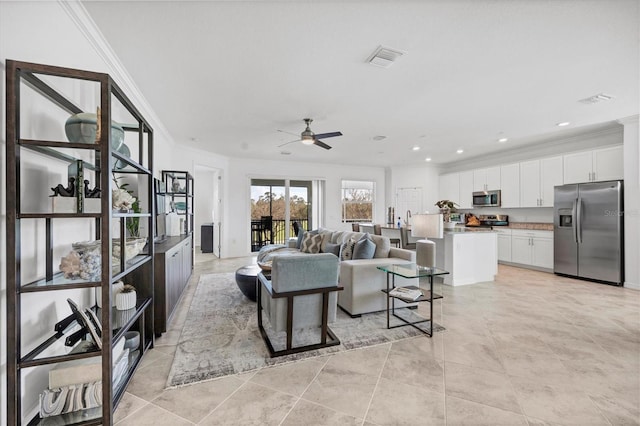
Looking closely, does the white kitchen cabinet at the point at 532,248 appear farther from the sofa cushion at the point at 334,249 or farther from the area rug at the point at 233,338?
the sofa cushion at the point at 334,249

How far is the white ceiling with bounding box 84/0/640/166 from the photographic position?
1.92 metres

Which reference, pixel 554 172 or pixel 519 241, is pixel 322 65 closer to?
pixel 554 172

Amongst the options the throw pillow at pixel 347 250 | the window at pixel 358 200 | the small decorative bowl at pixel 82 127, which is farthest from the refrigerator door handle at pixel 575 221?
the small decorative bowl at pixel 82 127

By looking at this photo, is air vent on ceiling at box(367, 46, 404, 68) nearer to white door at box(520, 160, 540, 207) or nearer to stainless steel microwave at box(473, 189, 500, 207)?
white door at box(520, 160, 540, 207)

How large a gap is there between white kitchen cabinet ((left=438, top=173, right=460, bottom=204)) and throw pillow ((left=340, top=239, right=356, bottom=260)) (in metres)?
5.03

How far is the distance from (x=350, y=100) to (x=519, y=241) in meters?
5.10

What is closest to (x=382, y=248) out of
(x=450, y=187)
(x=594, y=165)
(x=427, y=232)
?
(x=427, y=232)

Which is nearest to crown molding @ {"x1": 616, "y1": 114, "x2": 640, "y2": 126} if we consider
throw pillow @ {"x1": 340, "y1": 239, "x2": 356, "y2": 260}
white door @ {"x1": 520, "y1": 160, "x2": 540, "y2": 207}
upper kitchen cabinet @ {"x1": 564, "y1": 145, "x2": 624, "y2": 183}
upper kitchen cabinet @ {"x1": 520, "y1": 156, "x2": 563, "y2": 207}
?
upper kitchen cabinet @ {"x1": 564, "y1": 145, "x2": 624, "y2": 183}

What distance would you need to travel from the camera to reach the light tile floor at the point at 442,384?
1.59 meters

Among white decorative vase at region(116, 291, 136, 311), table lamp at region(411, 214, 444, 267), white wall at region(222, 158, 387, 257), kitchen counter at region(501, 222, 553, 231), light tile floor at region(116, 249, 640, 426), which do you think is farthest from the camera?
white wall at region(222, 158, 387, 257)

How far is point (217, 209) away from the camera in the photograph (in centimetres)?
712

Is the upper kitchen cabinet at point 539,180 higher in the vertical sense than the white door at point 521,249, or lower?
higher

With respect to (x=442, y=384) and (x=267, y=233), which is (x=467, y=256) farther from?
(x=267, y=233)

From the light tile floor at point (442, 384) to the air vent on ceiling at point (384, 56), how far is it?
8.40 ft
